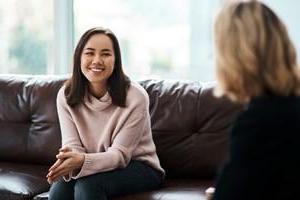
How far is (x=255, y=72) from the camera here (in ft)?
4.95

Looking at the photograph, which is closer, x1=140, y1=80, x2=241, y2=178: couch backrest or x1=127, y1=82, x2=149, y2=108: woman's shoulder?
x1=127, y1=82, x2=149, y2=108: woman's shoulder

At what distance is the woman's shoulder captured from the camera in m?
2.74

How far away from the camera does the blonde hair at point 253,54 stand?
1.51 metres

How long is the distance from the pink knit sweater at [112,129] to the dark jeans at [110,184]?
38mm

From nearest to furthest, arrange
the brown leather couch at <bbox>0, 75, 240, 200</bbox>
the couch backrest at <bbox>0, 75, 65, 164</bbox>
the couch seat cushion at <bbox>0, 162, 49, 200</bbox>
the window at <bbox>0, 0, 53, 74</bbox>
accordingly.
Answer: the couch seat cushion at <bbox>0, 162, 49, 200</bbox>, the brown leather couch at <bbox>0, 75, 240, 200</bbox>, the couch backrest at <bbox>0, 75, 65, 164</bbox>, the window at <bbox>0, 0, 53, 74</bbox>

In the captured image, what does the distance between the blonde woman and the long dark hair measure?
1.24 metres

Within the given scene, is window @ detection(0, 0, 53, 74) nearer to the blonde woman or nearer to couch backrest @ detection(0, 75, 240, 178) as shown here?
couch backrest @ detection(0, 75, 240, 178)

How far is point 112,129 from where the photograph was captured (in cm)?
275

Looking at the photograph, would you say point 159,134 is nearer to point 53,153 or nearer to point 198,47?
point 53,153

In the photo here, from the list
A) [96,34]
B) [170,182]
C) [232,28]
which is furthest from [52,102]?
[232,28]

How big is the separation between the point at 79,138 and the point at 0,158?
2.26 feet

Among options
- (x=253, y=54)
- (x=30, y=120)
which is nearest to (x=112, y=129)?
(x=30, y=120)

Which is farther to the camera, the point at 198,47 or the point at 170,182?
the point at 198,47

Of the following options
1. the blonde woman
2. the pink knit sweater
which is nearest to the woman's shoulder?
the pink knit sweater
